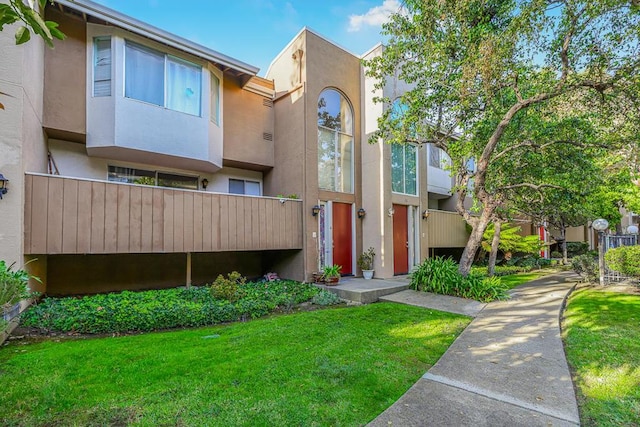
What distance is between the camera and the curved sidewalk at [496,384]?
3.01m

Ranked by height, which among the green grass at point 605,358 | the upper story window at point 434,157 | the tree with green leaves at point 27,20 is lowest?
the green grass at point 605,358

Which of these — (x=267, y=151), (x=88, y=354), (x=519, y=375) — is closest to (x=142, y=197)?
(x=88, y=354)

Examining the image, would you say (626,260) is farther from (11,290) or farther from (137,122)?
(137,122)

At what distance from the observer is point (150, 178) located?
9.52 meters

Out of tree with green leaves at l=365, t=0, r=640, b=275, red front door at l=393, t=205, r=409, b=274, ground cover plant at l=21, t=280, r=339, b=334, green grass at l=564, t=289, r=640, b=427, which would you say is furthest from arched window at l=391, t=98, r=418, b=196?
green grass at l=564, t=289, r=640, b=427

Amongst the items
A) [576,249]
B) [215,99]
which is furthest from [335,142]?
[576,249]

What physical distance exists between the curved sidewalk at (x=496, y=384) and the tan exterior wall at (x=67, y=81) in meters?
8.93

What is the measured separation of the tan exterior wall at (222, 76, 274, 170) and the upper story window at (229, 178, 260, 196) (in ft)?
2.05

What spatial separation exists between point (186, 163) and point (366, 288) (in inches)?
243

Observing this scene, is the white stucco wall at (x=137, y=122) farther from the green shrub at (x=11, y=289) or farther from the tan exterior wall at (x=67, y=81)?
the green shrub at (x=11, y=289)

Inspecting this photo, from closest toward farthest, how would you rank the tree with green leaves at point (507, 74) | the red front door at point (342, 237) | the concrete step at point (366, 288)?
the tree with green leaves at point (507, 74) → the concrete step at point (366, 288) → the red front door at point (342, 237)

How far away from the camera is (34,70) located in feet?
21.5

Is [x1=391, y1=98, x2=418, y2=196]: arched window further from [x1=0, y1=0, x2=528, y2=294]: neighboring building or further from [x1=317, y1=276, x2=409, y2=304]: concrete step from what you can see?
[x1=317, y1=276, x2=409, y2=304]: concrete step

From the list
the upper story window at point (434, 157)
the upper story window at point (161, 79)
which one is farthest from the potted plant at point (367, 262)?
the upper story window at point (434, 157)
